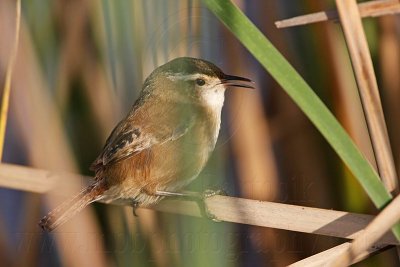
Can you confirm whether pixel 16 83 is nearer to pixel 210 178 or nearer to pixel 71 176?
pixel 71 176

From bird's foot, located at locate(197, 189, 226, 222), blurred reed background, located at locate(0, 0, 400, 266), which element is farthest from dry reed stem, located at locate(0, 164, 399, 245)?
blurred reed background, located at locate(0, 0, 400, 266)

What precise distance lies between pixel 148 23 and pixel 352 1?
2.58 ft

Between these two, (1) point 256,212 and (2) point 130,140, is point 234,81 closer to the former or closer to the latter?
(2) point 130,140

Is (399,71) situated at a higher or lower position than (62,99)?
lower

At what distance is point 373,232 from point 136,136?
0.98 m

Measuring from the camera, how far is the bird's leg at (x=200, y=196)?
7.01 ft

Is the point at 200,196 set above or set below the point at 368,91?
below

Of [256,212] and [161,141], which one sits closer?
[256,212]

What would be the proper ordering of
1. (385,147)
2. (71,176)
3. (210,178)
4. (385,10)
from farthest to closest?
1. (210,178)
2. (71,176)
3. (385,10)
4. (385,147)

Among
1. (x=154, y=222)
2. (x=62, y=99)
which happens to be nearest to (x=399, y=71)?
(x=154, y=222)

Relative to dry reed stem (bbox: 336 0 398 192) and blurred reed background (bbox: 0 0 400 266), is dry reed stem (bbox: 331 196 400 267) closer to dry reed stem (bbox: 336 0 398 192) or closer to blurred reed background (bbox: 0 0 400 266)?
dry reed stem (bbox: 336 0 398 192)

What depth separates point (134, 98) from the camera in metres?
2.68

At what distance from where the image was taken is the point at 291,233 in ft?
8.95

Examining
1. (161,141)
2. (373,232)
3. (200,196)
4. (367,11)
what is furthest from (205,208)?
(367,11)
